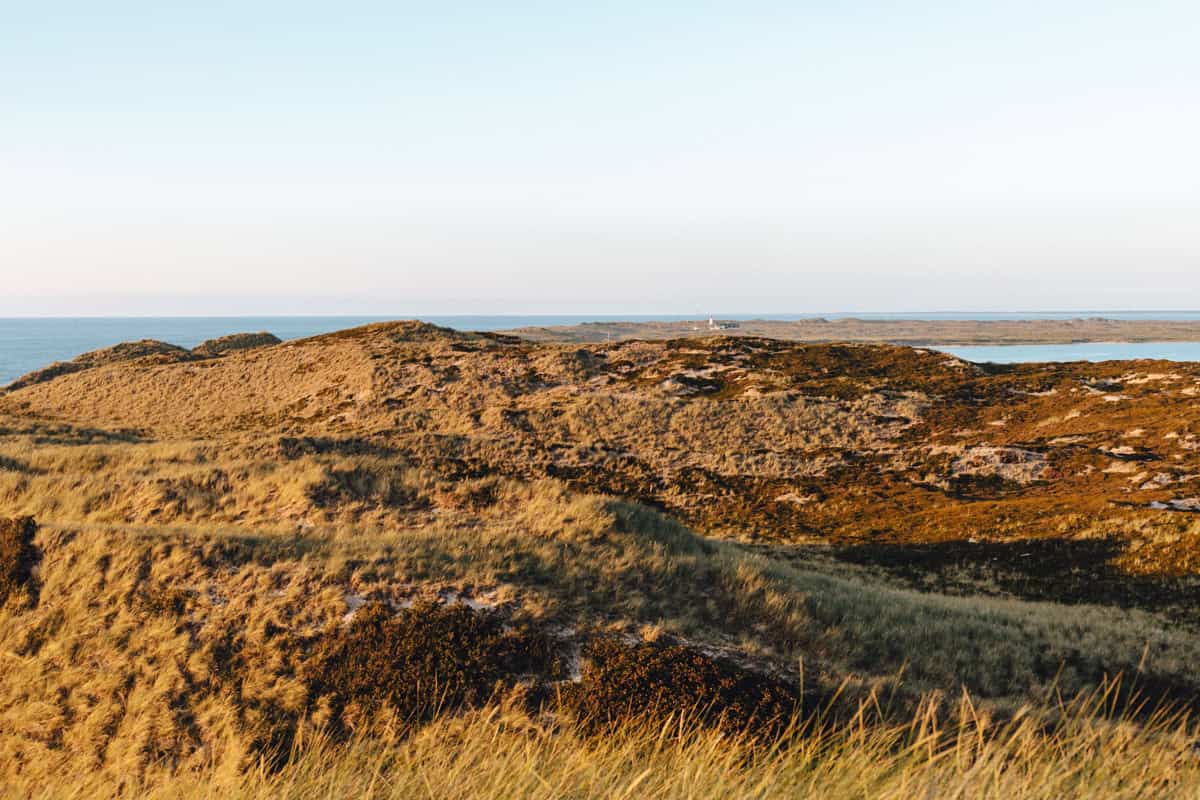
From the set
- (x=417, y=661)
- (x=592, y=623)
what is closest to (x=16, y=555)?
(x=417, y=661)

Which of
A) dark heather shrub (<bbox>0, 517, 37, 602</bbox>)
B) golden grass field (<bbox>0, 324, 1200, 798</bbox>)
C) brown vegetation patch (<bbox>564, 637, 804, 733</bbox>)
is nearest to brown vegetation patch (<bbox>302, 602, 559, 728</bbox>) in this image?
golden grass field (<bbox>0, 324, 1200, 798</bbox>)

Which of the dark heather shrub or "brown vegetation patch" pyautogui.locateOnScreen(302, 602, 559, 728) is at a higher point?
the dark heather shrub

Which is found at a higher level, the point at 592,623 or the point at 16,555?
the point at 16,555

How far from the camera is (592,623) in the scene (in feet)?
34.7

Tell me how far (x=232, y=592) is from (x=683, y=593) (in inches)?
307

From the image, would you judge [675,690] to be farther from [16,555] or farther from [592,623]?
[16,555]

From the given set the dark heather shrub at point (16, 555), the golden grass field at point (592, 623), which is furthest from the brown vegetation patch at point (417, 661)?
the dark heather shrub at point (16, 555)

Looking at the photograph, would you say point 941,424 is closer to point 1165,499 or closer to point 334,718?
point 1165,499

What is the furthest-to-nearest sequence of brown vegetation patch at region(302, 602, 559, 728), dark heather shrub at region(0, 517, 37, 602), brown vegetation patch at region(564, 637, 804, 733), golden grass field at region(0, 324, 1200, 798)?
dark heather shrub at region(0, 517, 37, 602)
brown vegetation patch at region(302, 602, 559, 728)
brown vegetation patch at region(564, 637, 804, 733)
golden grass field at region(0, 324, 1200, 798)

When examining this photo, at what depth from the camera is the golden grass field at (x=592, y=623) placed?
5.29 meters

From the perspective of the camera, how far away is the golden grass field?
17.4 feet

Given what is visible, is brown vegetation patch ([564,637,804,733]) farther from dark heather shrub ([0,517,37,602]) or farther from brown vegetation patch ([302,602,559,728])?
dark heather shrub ([0,517,37,602])

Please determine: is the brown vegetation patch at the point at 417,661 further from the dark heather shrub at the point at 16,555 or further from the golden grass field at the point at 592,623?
the dark heather shrub at the point at 16,555

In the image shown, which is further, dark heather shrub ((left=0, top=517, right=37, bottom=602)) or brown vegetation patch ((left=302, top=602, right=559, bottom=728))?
dark heather shrub ((left=0, top=517, right=37, bottom=602))
